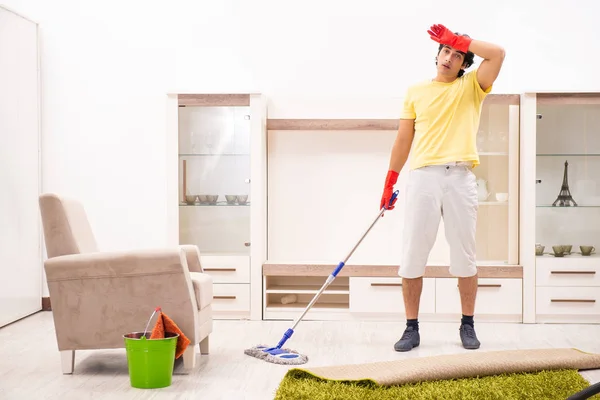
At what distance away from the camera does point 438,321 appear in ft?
14.7

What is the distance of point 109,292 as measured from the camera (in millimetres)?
3127

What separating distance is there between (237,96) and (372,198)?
109 cm

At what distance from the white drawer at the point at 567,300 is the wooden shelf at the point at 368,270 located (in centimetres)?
19

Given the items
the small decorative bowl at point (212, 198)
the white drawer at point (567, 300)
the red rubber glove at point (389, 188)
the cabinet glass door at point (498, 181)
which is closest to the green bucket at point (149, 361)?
the red rubber glove at point (389, 188)

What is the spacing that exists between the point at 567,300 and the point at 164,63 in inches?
114

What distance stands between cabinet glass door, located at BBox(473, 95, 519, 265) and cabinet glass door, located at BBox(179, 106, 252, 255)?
144cm

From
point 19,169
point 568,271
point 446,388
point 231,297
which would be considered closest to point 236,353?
point 231,297

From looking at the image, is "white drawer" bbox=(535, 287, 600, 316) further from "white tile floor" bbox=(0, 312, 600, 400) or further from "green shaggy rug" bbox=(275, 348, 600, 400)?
"green shaggy rug" bbox=(275, 348, 600, 400)

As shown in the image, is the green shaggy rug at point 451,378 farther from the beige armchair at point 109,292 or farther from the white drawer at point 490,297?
the white drawer at point 490,297

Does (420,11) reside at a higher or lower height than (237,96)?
higher

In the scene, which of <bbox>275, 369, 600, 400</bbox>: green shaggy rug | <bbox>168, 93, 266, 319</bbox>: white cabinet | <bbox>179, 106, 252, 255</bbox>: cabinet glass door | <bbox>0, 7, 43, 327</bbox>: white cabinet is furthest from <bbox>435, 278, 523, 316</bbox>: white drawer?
<bbox>0, 7, 43, 327</bbox>: white cabinet

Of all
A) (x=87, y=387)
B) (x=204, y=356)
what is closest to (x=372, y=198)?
(x=204, y=356)

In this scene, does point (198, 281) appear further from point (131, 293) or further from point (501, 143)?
point (501, 143)

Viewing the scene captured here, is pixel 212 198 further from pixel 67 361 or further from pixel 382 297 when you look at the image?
pixel 67 361
